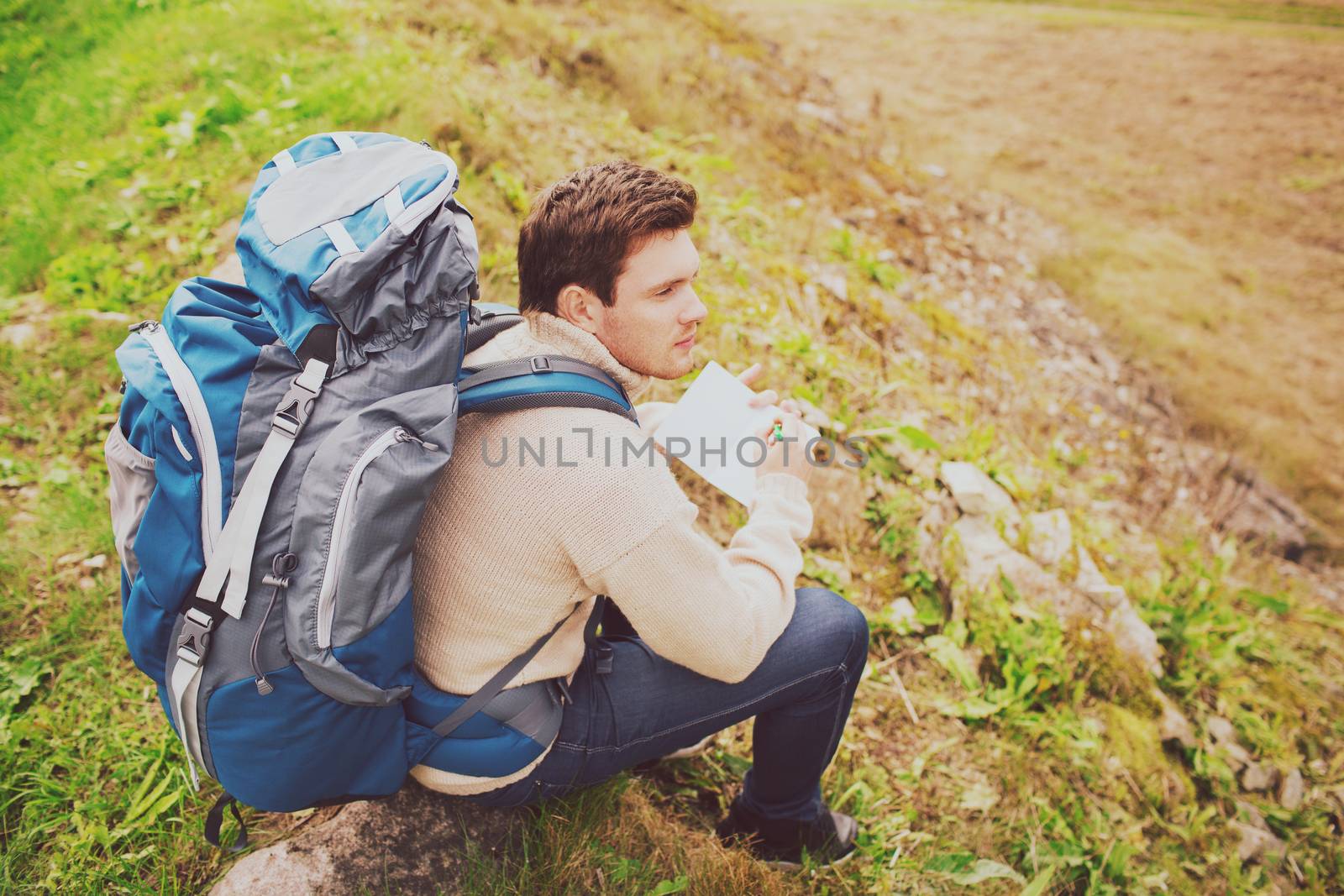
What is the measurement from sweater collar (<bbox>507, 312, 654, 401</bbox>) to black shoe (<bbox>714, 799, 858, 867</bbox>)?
158 cm

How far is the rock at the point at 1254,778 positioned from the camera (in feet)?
12.8

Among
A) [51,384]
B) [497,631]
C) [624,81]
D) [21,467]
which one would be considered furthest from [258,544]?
[624,81]

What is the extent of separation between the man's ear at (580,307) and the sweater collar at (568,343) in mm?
50

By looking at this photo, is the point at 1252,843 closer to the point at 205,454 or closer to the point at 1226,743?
the point at 1226,743

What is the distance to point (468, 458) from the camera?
5.82 feet

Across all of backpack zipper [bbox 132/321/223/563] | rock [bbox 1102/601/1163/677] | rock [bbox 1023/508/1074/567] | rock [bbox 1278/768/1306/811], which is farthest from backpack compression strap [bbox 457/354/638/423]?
rock [bbox 1278/768/1306/811]

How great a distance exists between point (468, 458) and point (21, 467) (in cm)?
286

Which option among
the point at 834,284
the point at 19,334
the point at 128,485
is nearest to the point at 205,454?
the point at 128,485

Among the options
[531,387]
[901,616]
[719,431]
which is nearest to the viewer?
[531,387]

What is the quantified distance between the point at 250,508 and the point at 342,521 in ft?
0.65

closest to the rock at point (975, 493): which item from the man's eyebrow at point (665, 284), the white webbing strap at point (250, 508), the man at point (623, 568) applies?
the man at point (623, 568)

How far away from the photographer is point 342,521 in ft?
4.90

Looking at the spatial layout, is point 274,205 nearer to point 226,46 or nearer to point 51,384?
point 51,384

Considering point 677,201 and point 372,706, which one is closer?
point 372,706
